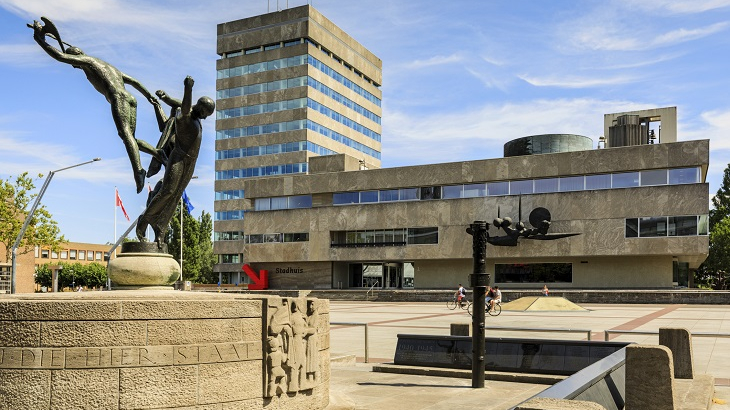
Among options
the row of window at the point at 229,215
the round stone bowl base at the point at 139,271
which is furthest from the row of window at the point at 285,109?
the round stone bowl base at the point at 139,271

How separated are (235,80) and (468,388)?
262ft

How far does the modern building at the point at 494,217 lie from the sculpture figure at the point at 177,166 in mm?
42516

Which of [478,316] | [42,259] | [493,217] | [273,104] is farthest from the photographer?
[42,259]

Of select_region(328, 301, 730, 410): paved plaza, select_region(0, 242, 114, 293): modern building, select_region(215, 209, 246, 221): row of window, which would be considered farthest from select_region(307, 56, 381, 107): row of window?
select_region(328, 301, 730, 410): paved plaza

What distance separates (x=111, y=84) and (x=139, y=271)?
296 centimetres

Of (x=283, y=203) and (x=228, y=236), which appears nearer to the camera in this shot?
(x=283, y=203)

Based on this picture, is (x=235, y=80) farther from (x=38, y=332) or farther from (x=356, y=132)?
(x=38, y=332)

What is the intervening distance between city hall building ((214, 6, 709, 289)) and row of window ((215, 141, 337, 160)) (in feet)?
0.63

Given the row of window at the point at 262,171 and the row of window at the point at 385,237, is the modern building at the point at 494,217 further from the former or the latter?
the row of window at the point at 262,171

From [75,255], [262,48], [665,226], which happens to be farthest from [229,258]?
[665,226]

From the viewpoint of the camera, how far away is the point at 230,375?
738 cm

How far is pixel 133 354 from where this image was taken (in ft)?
22.6

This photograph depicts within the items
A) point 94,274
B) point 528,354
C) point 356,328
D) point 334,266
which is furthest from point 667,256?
point 94,274

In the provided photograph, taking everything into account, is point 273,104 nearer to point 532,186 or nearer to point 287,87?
point 287,87
